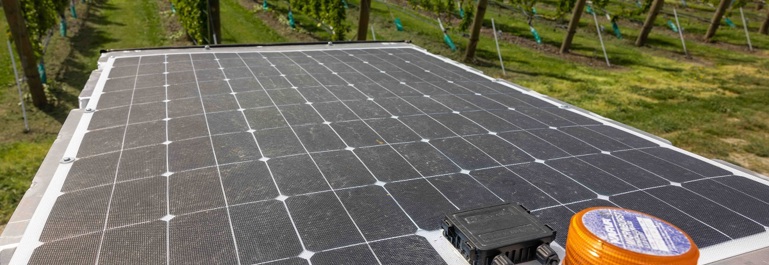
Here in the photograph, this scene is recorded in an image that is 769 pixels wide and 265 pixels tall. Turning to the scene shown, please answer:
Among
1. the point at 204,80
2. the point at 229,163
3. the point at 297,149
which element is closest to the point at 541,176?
the point at 297,149

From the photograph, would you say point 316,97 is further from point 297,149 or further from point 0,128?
point 0,128

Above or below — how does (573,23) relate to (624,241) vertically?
below

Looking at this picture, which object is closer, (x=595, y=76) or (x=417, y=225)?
(x=417, y=225)

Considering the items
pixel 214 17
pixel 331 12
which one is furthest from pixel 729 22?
pixel 214 17

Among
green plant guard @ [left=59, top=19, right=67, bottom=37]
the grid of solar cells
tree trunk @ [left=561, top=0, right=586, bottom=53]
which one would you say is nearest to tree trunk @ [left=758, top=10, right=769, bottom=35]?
tree trunk @ [left=561, top=0, right=586, bottom=53]

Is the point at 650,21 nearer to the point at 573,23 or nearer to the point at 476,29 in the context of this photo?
the point at 573,23

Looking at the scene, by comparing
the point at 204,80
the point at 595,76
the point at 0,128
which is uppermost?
the point at 204,80
